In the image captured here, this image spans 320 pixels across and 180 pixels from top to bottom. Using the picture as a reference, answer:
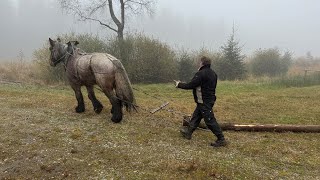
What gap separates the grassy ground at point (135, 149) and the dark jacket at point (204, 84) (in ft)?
3.62

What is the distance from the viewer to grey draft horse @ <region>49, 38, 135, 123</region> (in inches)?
349

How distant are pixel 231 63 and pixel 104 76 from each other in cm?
1993

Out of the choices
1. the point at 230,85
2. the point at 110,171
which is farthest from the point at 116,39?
the point at 110,171

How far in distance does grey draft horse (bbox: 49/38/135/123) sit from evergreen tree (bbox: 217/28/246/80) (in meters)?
19.0

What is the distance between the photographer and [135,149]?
7.39 metres

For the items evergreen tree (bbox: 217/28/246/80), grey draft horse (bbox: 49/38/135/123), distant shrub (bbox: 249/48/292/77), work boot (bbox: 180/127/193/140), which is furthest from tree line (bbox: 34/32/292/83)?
work boot (bbox: 180/127/193/140)

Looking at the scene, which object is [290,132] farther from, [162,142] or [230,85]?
[230,85]

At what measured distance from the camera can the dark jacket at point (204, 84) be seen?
760 cm

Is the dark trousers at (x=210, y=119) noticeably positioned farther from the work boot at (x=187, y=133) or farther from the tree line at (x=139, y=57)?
the tree line at (x=139, y=57)

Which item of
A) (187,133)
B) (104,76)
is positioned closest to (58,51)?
(104,76)

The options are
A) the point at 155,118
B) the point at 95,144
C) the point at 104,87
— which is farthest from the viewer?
the point at 155,118

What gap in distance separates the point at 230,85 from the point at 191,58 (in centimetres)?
508

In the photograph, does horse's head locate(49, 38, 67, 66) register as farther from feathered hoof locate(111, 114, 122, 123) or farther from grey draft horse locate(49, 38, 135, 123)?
feathered hoof locate(111, 114, 122, 123)

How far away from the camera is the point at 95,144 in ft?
24.9
